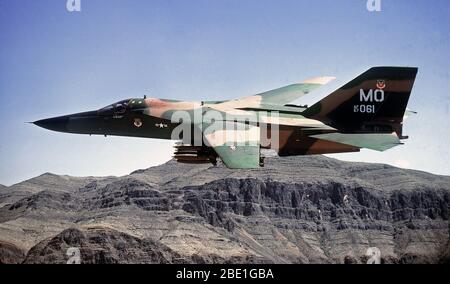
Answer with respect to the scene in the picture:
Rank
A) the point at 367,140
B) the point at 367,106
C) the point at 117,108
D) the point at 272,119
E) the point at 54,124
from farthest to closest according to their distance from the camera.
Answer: the point at 54,124 → the point at 117,108 → the point at 367,106 → the point at 272,119 → the point at 367,140

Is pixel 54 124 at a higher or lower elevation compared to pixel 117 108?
lower

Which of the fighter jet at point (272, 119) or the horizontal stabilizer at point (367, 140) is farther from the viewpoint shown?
the fighter jet at point (272, 119)

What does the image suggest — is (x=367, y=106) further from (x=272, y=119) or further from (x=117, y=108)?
(x=117, y=108)

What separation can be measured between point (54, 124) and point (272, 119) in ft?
47.6

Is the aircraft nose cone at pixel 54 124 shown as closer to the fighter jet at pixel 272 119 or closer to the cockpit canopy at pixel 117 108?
the fighter jet at pixel 272 119

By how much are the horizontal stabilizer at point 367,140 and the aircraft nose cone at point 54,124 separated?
16.9 m

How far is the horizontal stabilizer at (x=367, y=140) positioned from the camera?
2898cm

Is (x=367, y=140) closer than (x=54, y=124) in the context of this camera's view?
Yes

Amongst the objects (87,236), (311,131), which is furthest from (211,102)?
(87,236)

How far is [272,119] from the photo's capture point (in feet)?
113

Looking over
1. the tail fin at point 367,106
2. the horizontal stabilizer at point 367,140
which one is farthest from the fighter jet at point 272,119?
the horizontal stabilizer at point 367,140

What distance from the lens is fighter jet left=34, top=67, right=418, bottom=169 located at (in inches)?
1329

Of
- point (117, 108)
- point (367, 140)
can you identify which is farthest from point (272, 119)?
point (117, 108)
